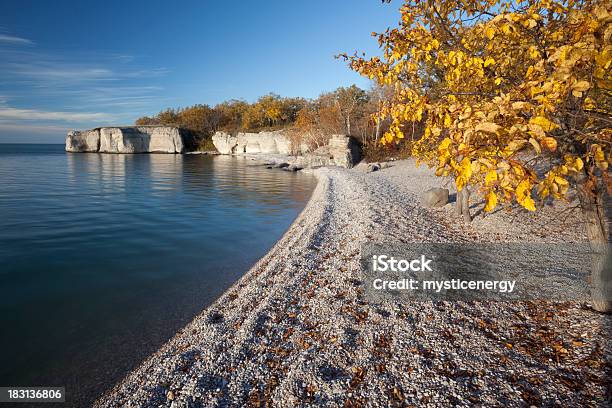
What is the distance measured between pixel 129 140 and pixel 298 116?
160ft

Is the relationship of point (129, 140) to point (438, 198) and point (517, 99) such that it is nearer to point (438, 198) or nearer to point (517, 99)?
point (438, 198)

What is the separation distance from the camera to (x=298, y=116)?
70.3 meters

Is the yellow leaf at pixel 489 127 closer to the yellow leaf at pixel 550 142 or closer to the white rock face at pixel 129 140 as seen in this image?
the yellow leaf at pixel 550 142

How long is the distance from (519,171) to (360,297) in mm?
5371

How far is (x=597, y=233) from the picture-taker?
5602mm

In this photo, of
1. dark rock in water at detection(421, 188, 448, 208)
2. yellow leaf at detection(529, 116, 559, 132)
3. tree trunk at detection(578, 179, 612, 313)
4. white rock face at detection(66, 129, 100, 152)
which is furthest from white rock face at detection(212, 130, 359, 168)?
yellow leaf at detection(529, 116, 559, 132)

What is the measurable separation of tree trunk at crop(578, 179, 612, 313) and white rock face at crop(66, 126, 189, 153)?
3658 inches

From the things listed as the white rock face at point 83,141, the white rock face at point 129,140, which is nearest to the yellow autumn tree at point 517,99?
the white rock face at point 129,140

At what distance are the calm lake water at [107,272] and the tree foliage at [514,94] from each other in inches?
267

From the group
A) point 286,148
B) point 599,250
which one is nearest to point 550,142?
point 599,250

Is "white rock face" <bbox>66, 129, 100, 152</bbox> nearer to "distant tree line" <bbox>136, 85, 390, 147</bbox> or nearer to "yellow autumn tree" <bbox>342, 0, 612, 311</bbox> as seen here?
"distant tree line" <bbox>136, 85, 390, 147</bbox>

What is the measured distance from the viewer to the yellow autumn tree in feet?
8.27

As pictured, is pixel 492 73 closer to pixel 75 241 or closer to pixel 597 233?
pixel 597 233

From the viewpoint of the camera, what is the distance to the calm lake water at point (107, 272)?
6398 millimetres
